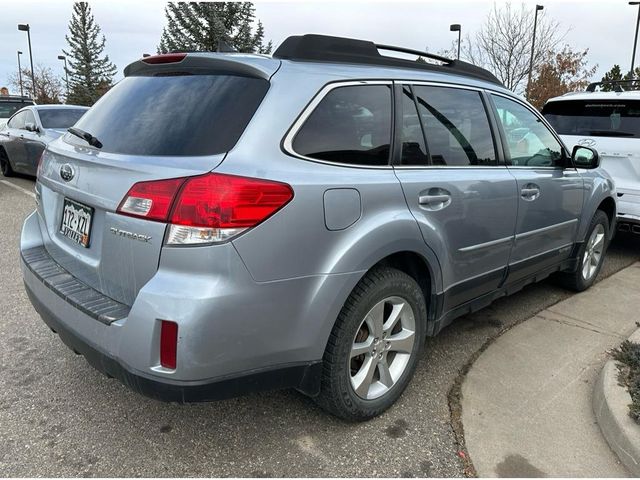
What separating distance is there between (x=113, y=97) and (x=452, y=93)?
6.34 ft

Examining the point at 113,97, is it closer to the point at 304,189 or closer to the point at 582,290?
the point at 304,189

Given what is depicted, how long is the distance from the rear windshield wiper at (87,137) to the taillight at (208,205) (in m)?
0.63

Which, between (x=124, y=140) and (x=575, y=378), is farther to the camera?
(x=575, y=378)

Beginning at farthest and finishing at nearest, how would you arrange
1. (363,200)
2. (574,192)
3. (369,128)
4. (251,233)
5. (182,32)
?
(182,32), (574,192), (369,128), (363,200), (251,233)

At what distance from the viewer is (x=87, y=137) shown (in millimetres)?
2605

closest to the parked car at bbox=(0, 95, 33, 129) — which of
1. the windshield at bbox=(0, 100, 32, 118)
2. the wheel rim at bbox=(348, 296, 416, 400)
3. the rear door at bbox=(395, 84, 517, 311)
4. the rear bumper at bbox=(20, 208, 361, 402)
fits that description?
the windshield at bbox=(0, 100, 32, 118)

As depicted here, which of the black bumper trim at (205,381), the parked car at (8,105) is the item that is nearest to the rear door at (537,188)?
the black bumper trim at (205,381)

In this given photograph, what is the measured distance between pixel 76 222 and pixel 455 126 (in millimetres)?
2143

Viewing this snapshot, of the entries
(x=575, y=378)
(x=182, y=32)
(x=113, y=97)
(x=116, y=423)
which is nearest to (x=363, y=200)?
(x=113, y=97)

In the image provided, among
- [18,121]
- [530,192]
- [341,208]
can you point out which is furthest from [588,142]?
[18,121]

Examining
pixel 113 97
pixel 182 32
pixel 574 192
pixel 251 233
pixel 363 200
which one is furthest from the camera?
pixel 182 32

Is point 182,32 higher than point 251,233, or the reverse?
point 182,32

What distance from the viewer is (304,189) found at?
84.4 inches

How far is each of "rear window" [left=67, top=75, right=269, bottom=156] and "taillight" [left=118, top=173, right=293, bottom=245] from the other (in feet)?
0.58
